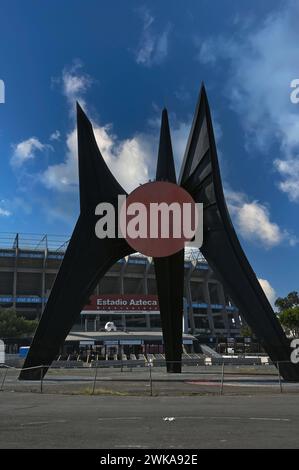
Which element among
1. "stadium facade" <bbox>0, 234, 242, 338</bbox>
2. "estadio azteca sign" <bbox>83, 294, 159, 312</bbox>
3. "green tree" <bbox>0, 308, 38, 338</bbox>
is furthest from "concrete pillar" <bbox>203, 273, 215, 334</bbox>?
"green tree" <bbox>0, 308, 38, 338</bbox>

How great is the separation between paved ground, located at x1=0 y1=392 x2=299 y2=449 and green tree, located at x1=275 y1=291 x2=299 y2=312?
96.9 metres

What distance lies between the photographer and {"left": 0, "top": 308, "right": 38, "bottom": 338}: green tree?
9162 centimetres

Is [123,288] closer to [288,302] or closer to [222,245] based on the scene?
[288,302]

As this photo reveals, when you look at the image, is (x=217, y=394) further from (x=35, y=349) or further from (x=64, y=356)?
(x=64, y=356)

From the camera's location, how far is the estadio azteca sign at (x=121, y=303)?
92.2 m

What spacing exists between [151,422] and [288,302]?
4562 inches

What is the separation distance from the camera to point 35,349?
25.9m

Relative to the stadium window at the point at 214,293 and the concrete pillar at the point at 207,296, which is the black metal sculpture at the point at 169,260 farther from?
the stadium window at the point at 214,293

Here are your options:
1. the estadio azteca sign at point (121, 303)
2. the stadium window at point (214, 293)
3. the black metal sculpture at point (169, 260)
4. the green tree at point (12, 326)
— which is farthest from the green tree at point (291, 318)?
the stadium window at point (214, 293)

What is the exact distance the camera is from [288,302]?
121 m

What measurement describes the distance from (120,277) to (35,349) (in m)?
93.2

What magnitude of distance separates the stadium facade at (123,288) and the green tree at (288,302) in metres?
16.0
